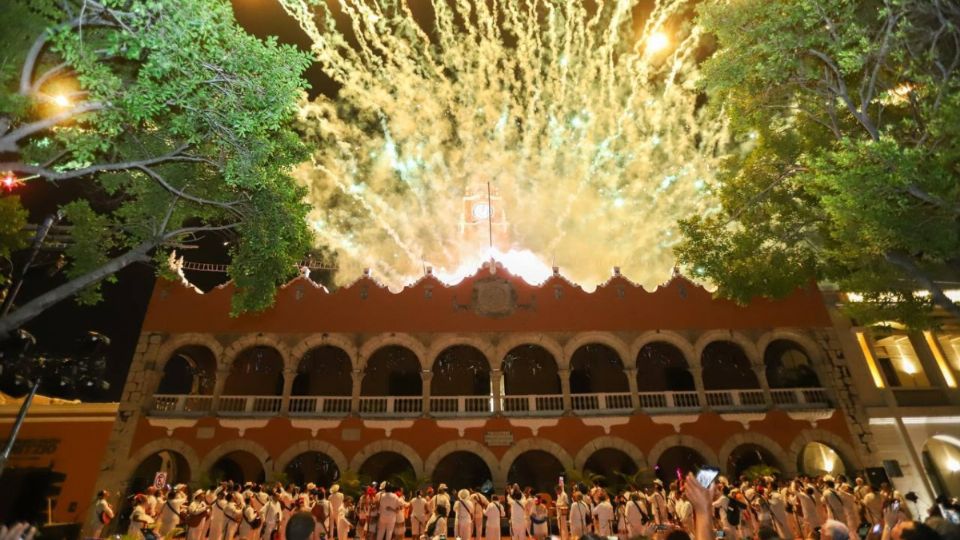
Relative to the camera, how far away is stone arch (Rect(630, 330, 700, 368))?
1758 centimetres

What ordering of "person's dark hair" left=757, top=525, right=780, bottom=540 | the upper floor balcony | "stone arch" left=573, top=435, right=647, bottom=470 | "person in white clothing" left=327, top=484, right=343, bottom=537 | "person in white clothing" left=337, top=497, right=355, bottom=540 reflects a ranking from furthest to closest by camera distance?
the upper floor balcony < "stone arch" left=573, top=435, right=647, bottom=470 < "person in white clothing" left=327, top=484, right=343, bottom=537 < "person in white clothing" left=337, top=497, right=355, bottom=540 < "person's dark hair" left=757, top=525, right=780, bottom=540

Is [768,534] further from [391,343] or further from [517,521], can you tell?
[391,343]

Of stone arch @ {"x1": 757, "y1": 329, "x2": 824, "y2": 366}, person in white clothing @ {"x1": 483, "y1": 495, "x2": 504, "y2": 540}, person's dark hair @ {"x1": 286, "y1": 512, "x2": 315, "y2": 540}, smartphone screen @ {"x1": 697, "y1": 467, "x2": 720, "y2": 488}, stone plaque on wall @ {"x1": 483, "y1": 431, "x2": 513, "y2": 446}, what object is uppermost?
stone arch @ {"x1": 757, "y1": 329, "x2": 824, "y2": 366}

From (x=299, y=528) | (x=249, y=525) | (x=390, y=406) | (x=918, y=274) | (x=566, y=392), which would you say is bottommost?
(x=249, y=525)

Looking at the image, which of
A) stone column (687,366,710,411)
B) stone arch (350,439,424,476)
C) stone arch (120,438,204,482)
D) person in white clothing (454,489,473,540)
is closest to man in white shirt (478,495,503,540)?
person in white clothing (454,489,473,540)

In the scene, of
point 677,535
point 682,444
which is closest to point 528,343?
point 682,444

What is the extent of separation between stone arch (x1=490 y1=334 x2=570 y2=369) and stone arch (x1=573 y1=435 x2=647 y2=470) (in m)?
2.78

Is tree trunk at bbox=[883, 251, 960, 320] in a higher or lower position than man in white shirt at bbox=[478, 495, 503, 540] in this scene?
higher

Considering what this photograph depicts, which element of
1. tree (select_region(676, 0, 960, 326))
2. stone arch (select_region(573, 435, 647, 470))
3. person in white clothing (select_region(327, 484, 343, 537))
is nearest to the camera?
tree (select_region(676, 0, 960, 326))

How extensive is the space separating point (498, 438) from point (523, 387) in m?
3.30

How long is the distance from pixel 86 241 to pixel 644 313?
17.2 meters

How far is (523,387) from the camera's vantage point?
1933cm

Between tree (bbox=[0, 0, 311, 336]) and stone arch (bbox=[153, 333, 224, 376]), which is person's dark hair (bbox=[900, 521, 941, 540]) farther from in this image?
stone arch (bbox=[153, 333, 224, 376])

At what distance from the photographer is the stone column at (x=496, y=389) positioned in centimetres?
1673
